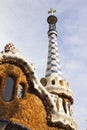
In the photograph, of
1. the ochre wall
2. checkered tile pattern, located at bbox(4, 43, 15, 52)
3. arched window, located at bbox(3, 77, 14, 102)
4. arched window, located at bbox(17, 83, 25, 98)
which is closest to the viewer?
the ochre wall

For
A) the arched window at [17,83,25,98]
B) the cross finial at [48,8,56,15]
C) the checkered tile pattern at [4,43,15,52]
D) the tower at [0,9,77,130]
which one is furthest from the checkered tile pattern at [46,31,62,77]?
the arched window at [17,83,25,98]

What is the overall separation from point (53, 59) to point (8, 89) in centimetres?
550

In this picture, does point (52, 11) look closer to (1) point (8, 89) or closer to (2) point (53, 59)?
(2) point (53, 59)

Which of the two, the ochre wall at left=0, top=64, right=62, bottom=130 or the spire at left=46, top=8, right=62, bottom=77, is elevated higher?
the spire at left=46, top=8, right=62, bottom=77

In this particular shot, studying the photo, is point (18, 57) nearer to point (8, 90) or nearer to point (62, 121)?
point (8, 90)

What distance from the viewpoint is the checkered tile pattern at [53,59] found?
56.4ft

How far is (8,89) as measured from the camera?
13.1m

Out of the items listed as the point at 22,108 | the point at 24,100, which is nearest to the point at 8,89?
the point at 24,100

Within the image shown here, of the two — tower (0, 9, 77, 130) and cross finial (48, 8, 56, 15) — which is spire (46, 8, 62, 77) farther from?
tower (0, 9, 77, 130)

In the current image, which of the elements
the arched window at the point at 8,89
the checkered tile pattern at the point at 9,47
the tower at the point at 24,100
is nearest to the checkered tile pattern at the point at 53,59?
the tower at the point at 24,100

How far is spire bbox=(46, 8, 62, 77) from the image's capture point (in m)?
17.2

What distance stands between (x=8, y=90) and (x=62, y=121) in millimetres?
2463

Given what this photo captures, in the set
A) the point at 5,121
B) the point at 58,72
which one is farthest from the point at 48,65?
the point at 5,121

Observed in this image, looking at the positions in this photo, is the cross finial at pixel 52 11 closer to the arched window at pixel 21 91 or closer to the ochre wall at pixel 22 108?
the ochre wall at pixel 22 108
